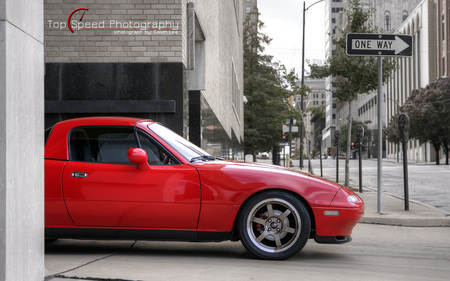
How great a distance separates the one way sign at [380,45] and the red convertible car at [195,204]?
4769 mm

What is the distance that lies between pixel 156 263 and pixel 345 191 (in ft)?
6.17

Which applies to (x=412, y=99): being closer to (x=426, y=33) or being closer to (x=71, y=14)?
(x=426, y=33)

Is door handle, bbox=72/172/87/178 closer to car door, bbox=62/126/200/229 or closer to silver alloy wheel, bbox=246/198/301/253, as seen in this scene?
car door, bbox=62/126/200/229

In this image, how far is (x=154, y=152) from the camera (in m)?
5.86

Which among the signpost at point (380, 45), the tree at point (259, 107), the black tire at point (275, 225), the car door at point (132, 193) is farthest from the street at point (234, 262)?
the tree at point (259, 107)

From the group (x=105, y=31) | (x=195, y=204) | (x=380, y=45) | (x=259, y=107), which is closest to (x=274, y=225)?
(x=195, y=204)

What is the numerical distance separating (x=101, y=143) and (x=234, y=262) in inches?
69.2

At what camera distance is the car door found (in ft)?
18.4

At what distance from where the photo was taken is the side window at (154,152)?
19.0 ft

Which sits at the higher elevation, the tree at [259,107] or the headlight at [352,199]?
the tree at [259,107]

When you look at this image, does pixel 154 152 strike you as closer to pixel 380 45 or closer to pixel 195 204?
pixel 195 204

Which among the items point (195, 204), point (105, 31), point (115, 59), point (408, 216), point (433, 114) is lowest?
point (408, 216)

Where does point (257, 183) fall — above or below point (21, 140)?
below

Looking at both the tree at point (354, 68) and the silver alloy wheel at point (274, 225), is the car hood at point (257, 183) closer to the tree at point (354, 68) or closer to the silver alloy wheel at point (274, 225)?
the silver alloy wheel at point (274, 225)
